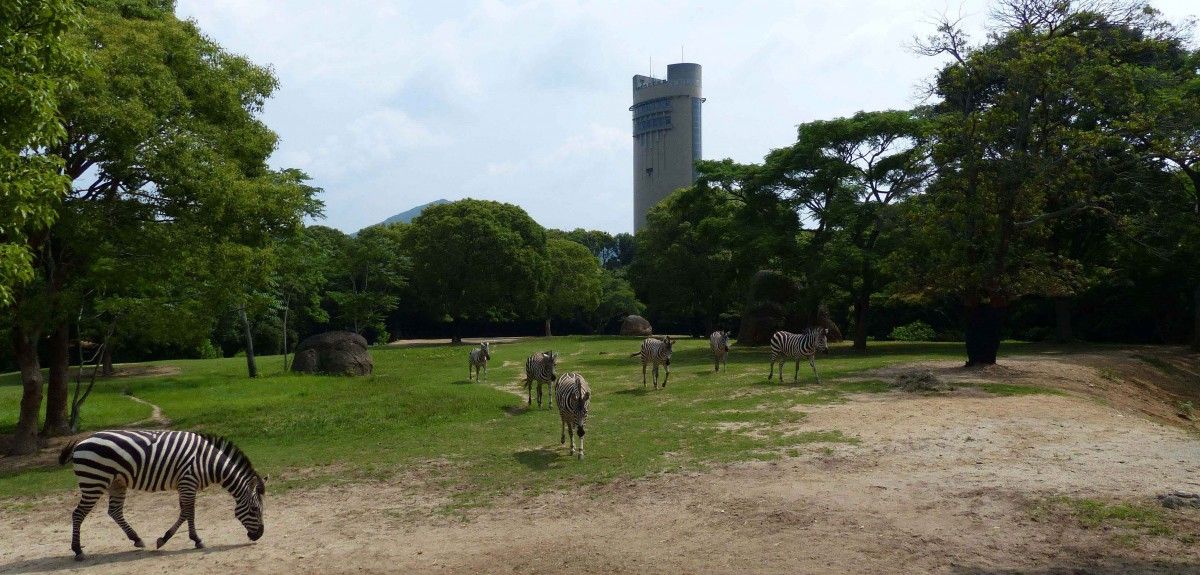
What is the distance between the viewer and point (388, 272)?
46656 mm

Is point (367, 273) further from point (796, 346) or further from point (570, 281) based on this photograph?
point (796, 346)

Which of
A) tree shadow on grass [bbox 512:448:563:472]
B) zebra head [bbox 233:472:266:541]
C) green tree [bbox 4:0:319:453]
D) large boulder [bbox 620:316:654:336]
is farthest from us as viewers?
large boulder [bbox 620:316:654:336]

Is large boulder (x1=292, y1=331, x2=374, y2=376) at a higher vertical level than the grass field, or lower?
higher

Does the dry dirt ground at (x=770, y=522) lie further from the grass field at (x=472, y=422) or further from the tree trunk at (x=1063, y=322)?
the tree trunk at (x=1063, y=322)

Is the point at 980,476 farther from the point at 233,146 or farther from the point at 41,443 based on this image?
the point at 41,443

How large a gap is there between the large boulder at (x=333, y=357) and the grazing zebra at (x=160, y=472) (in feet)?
69.2

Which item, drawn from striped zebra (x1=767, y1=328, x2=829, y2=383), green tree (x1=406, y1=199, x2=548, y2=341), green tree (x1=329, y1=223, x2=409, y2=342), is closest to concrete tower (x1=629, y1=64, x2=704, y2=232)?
green tree (x1=406, y1=199, x2=548, y2=341)

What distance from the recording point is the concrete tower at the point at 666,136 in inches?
4296

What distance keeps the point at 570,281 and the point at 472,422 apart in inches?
1806

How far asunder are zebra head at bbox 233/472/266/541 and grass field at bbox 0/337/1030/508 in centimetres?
241

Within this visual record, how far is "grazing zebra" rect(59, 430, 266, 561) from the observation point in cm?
916

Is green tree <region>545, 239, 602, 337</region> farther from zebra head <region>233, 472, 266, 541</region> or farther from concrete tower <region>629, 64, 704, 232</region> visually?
zebra head <region>233, 472, 266, 541</region>

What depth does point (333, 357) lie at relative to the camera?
1202 inches

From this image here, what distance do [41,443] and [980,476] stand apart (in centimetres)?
1834
